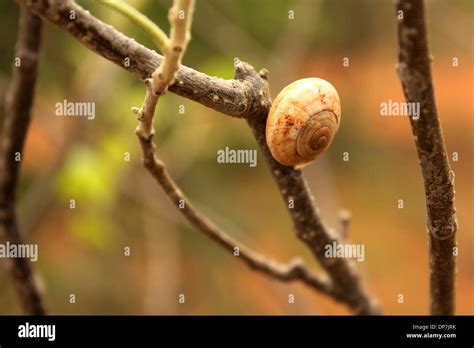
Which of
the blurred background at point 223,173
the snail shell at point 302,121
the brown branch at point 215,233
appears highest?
the blurred background at point 223,173

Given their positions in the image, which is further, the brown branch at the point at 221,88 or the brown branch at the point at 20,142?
A: the brown branch at the point at 20,142

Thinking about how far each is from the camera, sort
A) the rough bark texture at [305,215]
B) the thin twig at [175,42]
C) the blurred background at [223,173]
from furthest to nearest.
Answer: the blurred background at [223,173]
the rough bark texture at [305,215]
the thin twig at [175,42]

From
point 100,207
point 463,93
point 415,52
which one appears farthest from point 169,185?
point 463,93

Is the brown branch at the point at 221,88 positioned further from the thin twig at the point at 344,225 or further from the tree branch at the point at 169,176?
the thin twig at the point at 344,225

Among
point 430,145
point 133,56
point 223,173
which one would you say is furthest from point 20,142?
point 223,173

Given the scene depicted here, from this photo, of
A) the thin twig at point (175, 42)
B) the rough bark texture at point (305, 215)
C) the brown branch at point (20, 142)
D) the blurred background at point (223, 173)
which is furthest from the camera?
the blurred background at point (223, 173)

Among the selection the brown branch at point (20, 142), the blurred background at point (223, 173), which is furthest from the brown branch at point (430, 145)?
the blurred background at point (223, 173)
